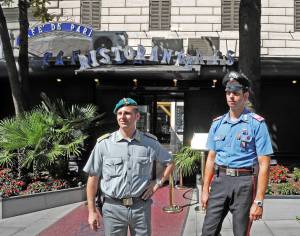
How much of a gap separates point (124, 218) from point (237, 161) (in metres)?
1.33

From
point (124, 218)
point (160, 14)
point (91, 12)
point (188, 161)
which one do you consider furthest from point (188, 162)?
point (91, 12)

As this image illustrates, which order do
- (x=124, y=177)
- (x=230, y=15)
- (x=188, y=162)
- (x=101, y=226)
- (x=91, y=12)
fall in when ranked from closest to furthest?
(x=124, y=177), (x=101, y=226), (x=188, y=162), (x=230, y=15), (x=91, y=12)

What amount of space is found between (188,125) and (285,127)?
327 cm

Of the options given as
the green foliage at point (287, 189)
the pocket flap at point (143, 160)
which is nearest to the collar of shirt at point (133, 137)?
the pocket flap at point (143, 160)

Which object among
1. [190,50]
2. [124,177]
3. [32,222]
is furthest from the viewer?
[190,50]

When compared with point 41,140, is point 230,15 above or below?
above

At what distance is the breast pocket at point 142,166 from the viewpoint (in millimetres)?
4289

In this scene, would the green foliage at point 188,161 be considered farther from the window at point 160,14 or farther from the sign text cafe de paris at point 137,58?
the window at point 160,14

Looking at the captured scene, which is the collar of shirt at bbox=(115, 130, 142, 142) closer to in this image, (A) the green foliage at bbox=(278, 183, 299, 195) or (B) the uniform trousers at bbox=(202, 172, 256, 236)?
(B) the uniform trousers at bbox=(202, 172, 256, 236)

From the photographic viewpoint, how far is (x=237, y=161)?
4.84m

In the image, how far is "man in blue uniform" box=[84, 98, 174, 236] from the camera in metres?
4.27

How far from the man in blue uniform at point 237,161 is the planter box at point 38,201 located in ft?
16.3

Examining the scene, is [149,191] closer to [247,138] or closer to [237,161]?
[237,161]

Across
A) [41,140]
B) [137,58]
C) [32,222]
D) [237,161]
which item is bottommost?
[32,222]
